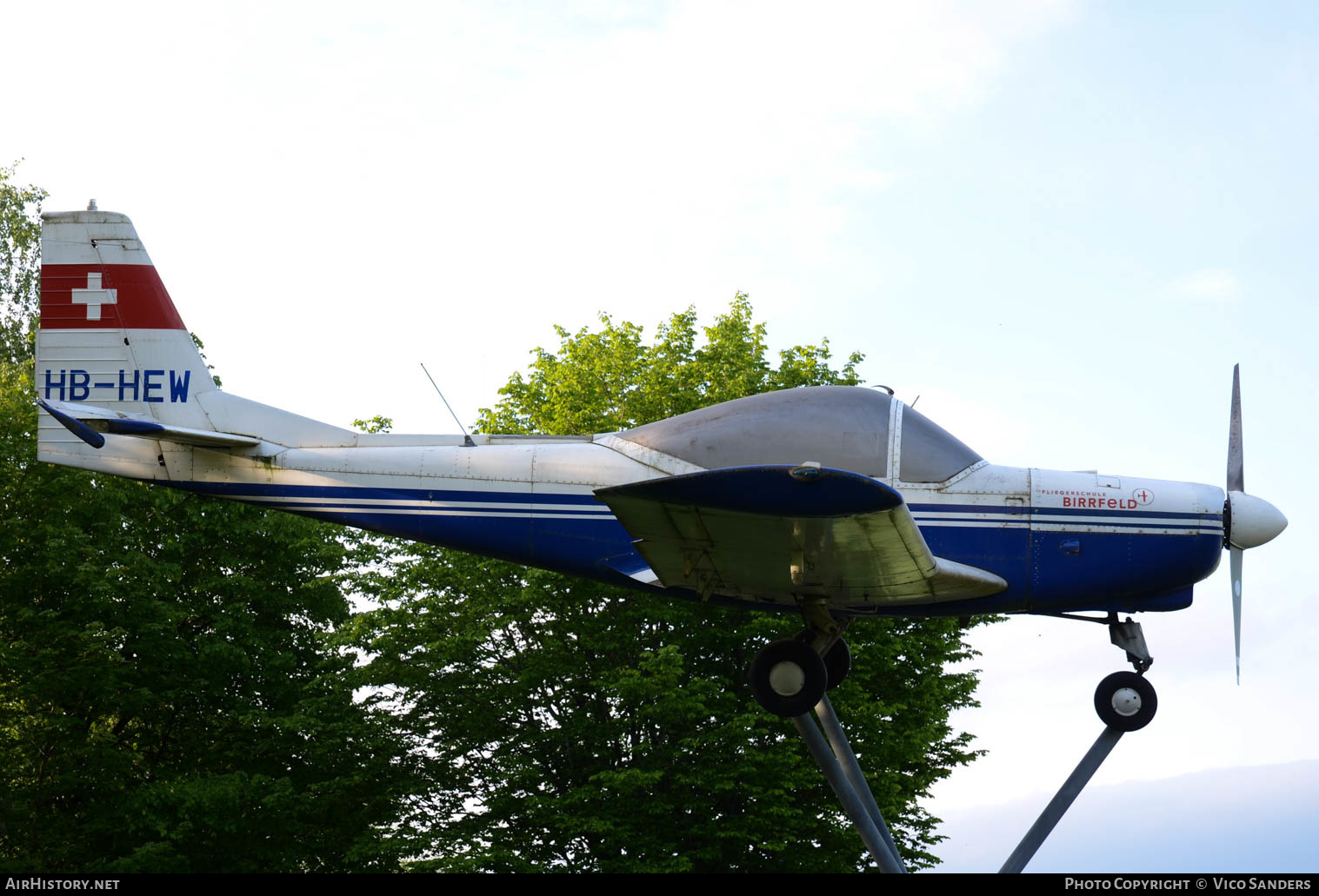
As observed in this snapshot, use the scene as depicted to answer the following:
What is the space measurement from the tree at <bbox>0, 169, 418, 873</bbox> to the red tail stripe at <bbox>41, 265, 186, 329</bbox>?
30.4 ft

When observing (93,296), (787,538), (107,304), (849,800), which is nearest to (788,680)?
(787,538)

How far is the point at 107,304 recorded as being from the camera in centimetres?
1198

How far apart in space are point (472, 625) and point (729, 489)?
1336cm

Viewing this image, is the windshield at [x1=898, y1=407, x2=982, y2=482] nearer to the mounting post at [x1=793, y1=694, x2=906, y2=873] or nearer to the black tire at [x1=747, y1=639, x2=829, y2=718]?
the black tire at [x1=747, y1=639, x2=829, y2=718]

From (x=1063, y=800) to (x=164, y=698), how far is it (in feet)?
53.7

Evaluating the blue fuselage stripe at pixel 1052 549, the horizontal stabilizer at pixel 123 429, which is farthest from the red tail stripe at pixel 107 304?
the blue fuselage stripe at pixel 1052 549

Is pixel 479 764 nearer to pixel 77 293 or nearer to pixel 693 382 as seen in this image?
pixel 693 382

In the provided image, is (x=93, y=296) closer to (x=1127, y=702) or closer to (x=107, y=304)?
(x=107, y=304)

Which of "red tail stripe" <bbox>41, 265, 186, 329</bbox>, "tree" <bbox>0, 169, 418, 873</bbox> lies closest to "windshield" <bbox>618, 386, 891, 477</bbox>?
"red tail stripe" <bbox>41, 265, 186, 329</bbox>

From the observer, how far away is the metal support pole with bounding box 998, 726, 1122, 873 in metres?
9.98

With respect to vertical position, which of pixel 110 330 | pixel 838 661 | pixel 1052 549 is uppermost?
pixel 110 330

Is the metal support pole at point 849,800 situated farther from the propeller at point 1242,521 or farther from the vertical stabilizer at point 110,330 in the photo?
the vertical stabilizer at point 110,330

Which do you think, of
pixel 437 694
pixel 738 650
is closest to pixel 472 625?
pixel 437 694

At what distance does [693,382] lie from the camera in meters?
22.7
